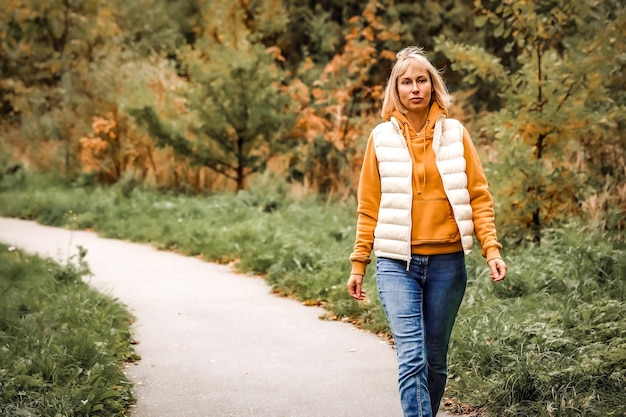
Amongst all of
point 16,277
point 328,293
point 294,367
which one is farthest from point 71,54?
point 294,367

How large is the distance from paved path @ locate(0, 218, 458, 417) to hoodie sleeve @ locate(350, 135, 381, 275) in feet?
4.86

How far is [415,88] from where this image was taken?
150 inches

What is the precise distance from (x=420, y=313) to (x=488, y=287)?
3.48 metres

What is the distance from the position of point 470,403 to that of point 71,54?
20.6 m

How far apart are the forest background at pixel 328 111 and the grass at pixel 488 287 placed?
32mm

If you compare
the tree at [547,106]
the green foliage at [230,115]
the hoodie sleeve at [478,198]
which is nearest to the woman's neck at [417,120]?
the hoodie sleeve at [478,198]

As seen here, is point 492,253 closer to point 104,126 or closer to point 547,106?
point 547,106

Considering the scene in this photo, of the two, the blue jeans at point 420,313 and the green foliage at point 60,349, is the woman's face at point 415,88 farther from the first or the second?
the green foliage at point 60,349

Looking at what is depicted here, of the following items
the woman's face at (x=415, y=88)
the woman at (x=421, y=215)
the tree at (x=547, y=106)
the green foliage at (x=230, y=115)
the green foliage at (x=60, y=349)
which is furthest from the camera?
the green foliage at (x=230, y=115)

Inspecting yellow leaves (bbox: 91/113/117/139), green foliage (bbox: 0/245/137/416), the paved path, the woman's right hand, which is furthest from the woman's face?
yellow leaves (bbox: 91/113/117/139)

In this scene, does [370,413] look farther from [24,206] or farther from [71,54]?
[71,54]

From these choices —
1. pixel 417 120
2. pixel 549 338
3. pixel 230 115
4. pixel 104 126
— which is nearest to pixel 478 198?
pixel 417 120

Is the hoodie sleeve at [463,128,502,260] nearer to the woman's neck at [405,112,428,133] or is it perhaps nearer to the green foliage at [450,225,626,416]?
the woman's neck at [405,112,428,133]

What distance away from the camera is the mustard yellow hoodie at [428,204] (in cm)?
372
